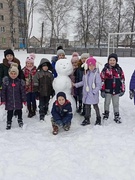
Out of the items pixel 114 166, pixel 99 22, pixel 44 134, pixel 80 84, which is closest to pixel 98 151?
pixel 114 166

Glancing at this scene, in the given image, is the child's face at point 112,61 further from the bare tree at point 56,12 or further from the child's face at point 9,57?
the bare tree at point 56,12

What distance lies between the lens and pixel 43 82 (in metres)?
5.09

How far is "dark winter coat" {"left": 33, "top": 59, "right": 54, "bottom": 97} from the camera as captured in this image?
16.7ft

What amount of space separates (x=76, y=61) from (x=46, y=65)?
79 cm

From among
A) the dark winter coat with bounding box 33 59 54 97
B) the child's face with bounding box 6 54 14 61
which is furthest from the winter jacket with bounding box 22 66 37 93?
the child's face with bounding box 6 54 14 61

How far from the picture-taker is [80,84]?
16.3 ft

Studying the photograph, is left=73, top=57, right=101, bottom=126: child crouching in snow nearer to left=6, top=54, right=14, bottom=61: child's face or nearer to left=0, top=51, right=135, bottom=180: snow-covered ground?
left=0, top=51, right=135, bottom=180: snow-covered ground

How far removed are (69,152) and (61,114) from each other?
3.55 feet

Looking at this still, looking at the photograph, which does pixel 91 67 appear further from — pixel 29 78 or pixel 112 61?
pixel 29 78

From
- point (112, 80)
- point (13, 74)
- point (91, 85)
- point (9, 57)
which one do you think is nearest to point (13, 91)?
point (13, 74)

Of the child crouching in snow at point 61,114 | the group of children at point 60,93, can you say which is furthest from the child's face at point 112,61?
the child crouching in snow at point 61,114

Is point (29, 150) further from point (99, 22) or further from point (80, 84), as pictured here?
point (99, 22)

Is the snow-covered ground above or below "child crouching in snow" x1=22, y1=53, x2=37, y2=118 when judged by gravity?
below

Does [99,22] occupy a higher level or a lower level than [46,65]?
higher
